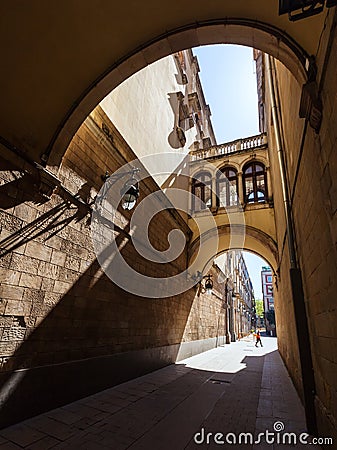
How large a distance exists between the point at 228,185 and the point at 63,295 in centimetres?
834

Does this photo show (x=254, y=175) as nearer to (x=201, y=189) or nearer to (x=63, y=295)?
(x=201, y=189)

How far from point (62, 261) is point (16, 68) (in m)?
2.75

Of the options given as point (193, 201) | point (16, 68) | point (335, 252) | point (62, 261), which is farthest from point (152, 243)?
point (335, 252)

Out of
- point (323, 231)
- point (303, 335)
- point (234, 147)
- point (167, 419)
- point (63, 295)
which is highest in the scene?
point (234, 147)

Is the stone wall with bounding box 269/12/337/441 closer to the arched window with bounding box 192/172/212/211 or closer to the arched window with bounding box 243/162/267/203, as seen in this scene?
the arched window with bounding box 243/162/267/203

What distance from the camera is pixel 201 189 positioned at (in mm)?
11484

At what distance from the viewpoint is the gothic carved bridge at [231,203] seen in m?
9.68

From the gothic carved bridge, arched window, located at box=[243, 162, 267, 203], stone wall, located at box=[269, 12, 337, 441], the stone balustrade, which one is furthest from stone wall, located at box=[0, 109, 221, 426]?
the stone balustrade

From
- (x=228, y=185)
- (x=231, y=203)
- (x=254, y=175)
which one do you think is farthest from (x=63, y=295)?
(x=254, y=175)

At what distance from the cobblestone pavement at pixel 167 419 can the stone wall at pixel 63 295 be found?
34 centimetres

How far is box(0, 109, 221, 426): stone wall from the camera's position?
3301mm

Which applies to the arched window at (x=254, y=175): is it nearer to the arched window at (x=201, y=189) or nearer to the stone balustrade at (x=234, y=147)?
the stone balustrade at (x=234, y=147)

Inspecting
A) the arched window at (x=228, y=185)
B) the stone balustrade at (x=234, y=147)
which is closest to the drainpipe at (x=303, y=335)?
the arched window at (x=228, y=185)

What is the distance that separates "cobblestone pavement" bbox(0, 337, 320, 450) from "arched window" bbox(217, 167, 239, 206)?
6.76 metres
